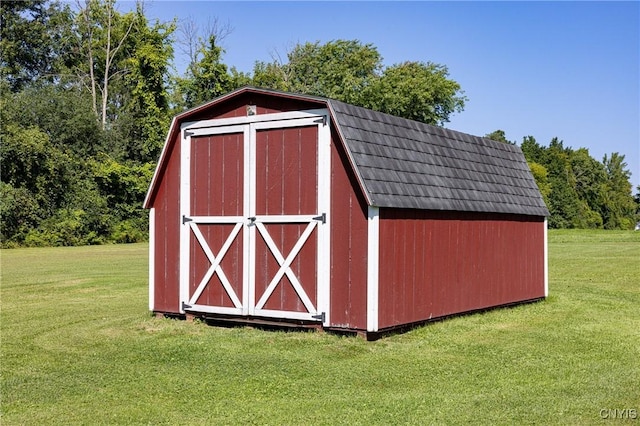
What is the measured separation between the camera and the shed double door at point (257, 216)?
11.0 metres

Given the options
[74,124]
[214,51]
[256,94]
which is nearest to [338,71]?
[214,51]

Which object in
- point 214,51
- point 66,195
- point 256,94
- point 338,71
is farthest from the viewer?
point 338,71

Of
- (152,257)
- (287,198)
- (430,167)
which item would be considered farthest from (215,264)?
(430,167)

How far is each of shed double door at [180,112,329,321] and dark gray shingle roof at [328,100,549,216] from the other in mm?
660

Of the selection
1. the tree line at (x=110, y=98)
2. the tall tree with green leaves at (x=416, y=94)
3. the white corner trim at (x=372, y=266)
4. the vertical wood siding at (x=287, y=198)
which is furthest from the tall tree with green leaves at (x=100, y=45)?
the white corner trim at (x=372, y=266)

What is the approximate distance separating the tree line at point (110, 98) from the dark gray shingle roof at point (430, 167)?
99.3 feet

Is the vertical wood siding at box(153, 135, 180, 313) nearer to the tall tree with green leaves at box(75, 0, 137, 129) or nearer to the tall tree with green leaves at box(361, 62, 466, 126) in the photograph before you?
the tall tree with green leaves at box(75, 0, 137, 129)

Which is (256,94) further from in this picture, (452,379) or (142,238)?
(142,238)

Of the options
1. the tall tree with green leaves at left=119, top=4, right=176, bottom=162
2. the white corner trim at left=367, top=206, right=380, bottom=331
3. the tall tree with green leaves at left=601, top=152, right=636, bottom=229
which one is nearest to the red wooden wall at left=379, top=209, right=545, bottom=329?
the white corner trim at left=367, top=206, right=380, bottom=331

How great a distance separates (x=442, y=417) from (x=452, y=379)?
154cm

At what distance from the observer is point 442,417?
645cm

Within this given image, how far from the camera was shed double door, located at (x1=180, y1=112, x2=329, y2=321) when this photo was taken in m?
11.0

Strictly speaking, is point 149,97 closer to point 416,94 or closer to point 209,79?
point 209,79

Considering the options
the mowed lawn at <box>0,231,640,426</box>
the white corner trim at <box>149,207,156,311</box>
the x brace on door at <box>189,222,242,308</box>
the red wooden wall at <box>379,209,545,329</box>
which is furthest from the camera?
the white corner trim at <box>149,207,156,311</box>
